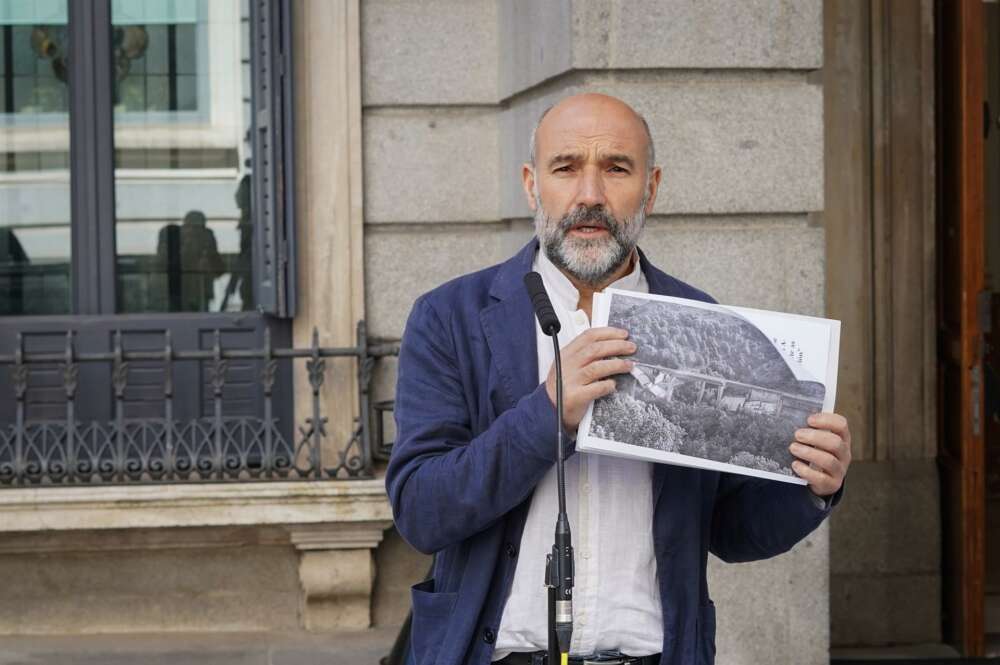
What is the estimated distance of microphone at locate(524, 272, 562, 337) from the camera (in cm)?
259

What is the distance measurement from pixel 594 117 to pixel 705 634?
1.00 m

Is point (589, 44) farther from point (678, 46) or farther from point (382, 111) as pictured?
point (382, 111)

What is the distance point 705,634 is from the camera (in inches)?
115

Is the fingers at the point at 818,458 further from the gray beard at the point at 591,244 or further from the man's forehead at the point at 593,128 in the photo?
the man's forehead at the point at 593,128

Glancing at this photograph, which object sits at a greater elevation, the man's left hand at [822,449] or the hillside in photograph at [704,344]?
the hillside in photograph at [704,344]

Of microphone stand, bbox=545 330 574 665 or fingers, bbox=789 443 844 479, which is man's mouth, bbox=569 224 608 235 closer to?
microphone stand, bbox=545 330 574 665

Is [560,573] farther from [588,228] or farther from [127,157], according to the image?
[127,157]

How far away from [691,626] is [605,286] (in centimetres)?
66

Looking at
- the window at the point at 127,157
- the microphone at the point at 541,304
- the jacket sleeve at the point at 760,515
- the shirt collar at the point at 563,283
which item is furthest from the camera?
the window at the point at 127,157

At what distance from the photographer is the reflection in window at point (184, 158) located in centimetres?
732

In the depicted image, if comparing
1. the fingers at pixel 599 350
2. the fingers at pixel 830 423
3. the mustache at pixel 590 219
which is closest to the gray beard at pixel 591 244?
the mustache at pixel 590 219

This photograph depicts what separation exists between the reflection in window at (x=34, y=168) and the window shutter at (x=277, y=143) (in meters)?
1.00

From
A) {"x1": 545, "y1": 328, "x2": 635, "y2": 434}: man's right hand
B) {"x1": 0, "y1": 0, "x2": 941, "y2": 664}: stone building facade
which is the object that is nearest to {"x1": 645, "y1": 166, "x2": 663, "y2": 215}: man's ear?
{"x1": 545, "y1": 328, "x2": 635, "y2": 434}: man's right hand

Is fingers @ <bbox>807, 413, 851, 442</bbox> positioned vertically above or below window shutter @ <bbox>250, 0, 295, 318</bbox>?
below
